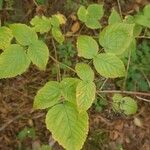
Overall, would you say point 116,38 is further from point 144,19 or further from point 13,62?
point 144,19

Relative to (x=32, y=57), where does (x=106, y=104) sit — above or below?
below

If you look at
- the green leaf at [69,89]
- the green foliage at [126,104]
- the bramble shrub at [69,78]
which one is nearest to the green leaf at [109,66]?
the bramble shrub at [69,78]

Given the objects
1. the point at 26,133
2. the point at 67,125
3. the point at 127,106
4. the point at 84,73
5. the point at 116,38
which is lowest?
the point at 26,133

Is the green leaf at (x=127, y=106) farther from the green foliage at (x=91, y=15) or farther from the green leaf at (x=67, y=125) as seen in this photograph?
the green leaf at (x=67, y=125)

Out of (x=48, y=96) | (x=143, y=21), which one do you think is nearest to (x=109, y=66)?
(x=48, y=96)

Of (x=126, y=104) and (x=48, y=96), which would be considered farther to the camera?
(x=126, y=104)

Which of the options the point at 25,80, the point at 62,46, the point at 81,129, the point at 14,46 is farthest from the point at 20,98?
the point at 81,129

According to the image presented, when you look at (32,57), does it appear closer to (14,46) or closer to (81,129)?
(14,46)
